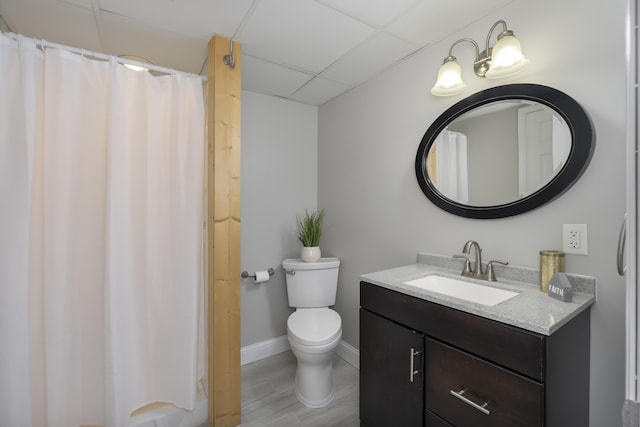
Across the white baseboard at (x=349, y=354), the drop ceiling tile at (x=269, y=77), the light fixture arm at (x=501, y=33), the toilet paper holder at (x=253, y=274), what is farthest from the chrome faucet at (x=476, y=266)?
the drop ceiling tile at (x=269, y=77)

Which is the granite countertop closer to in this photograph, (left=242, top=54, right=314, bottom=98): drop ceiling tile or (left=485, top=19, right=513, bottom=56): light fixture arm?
(left=485, top=19, right=513, bottom=56): light fixture arm

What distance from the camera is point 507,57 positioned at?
1.24 metres

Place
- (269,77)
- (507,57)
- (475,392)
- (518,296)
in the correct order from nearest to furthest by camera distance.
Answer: (475,392) < (518,296) < (507,57) < (269,77)

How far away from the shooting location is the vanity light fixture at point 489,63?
123cm

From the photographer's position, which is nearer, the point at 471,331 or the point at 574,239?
the point at 471,331

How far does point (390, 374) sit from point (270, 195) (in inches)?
64.4

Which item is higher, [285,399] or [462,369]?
[462,369]

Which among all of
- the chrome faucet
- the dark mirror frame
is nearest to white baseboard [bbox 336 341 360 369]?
the chrome faucet

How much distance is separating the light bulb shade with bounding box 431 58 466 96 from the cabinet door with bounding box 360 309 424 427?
4.17ft

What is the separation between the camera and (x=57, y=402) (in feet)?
4.42

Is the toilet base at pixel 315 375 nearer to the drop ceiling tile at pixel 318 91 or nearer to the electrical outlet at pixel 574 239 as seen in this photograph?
the electrical outlet at pixel 574 239

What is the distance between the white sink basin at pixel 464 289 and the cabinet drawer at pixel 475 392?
341 mm

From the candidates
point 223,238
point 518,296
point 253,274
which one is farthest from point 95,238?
point 518,296

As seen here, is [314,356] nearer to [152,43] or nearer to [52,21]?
[152,43]
